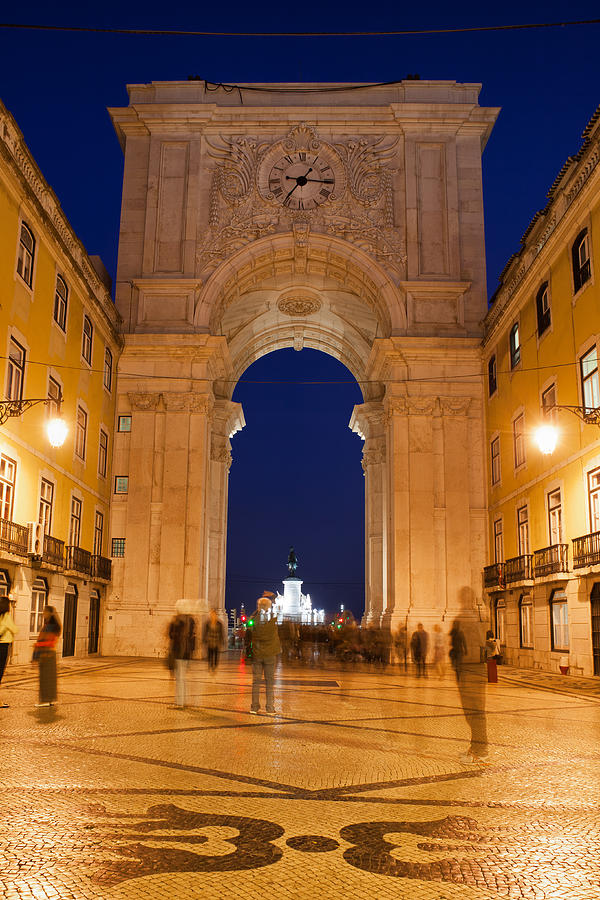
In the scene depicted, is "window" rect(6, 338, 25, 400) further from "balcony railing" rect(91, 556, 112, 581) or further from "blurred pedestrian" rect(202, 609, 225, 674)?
"balcony railing" rect(91, 556, 112, 581)

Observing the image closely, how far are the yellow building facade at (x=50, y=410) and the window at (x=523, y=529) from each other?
1474 cm

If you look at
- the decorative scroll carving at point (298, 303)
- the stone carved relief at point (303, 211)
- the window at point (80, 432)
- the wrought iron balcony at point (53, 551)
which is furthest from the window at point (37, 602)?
the decorative scroll carving at point (298, 303)

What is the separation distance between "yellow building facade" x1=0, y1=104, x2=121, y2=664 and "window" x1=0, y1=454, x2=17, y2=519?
3cm

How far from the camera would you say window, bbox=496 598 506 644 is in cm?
2820

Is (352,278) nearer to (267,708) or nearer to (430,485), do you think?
(430,485)

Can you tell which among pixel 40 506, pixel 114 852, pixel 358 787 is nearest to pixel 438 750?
pixel 358 787

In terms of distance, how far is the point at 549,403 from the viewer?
23359 mm

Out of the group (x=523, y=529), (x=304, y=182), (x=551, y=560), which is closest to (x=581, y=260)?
(x=551, y=560)

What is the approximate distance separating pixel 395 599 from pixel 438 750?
21.4 m

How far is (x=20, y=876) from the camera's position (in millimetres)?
4352

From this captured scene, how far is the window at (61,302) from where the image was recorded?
79.3 feet

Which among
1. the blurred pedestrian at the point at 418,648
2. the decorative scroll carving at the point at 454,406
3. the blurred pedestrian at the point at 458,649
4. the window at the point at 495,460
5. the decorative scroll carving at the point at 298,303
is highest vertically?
the decorative scroll carving at the point at 298,303

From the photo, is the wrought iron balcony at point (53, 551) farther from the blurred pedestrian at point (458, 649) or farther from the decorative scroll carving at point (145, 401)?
the blurred pedestrian at point (458, 649)

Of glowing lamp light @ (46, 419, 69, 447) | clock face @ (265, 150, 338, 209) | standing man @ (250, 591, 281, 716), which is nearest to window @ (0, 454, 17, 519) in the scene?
glowing lamp light @ (46, 419, 69, 447)
